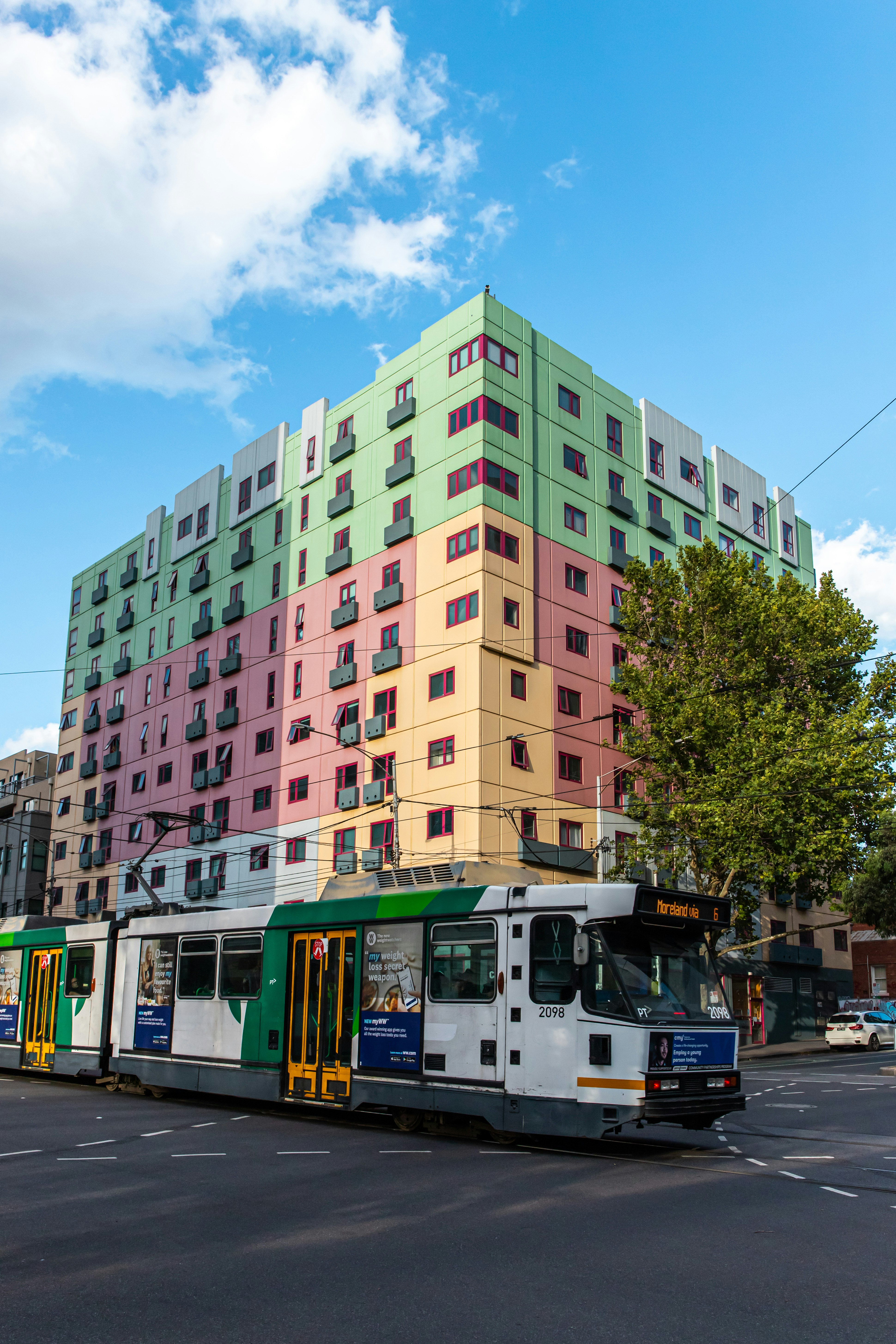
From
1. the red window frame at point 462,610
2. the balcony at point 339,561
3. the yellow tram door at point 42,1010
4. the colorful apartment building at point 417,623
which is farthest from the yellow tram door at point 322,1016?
A: the balcony at point 339,561

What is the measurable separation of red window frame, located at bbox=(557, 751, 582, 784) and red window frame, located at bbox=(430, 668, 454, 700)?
188 inches

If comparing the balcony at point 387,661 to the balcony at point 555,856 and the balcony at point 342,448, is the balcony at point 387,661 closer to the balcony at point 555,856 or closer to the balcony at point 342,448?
the balcony at point 555,856

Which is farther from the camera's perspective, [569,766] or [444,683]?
[569,766]

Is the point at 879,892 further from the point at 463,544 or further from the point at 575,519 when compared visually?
the point at 463,544

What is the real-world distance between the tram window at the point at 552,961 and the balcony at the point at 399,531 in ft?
98.3

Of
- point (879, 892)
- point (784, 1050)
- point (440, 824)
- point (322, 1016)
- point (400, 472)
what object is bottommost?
point (784, 1050)

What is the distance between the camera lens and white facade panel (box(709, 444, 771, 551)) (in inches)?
2132

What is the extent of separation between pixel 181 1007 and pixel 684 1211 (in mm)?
12250

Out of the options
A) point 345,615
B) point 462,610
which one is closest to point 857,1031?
point 462,610

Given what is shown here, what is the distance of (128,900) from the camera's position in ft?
182

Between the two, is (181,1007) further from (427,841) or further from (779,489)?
(779,489)

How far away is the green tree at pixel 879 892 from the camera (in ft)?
149

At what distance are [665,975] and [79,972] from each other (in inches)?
555

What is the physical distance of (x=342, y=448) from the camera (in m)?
Result: 47.5
